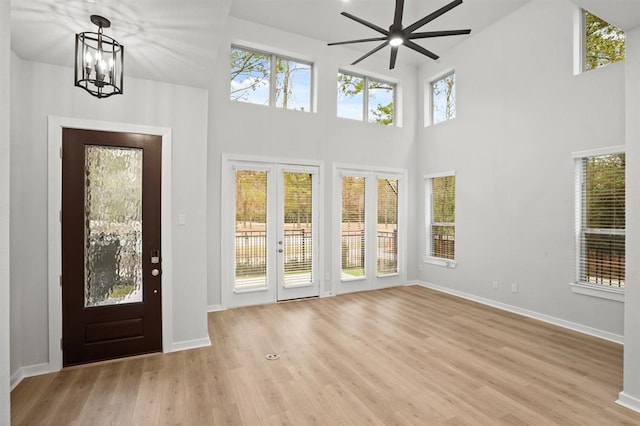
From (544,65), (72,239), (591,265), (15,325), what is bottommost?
(15,325)

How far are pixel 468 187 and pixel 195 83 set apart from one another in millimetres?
4555

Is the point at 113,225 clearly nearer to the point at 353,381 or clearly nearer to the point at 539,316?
the point at 353,381

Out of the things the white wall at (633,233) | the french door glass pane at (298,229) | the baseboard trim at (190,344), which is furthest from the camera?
the french door glass pane at (298,229)

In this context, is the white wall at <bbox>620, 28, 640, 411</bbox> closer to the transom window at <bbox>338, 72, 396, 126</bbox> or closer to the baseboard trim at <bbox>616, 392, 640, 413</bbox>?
the baseboard trim at <bbox>616, 392, 640, 413</bbox>

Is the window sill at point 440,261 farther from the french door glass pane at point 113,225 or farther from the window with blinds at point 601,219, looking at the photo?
the french door glass pane at point 113,225

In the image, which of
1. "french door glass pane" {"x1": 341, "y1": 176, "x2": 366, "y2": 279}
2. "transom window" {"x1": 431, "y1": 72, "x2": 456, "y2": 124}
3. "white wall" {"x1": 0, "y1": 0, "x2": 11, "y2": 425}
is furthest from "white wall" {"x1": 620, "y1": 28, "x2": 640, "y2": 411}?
"french door glass pane" {"x1": 341, "y1": 176, "x2": 366, "y2": 279}

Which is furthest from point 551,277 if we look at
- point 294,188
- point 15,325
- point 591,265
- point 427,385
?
point 15,325

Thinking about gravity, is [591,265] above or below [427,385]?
above

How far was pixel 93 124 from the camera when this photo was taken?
3064mm

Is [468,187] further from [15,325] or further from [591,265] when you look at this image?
[15,325]

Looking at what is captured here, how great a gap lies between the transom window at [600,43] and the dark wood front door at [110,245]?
5.32m

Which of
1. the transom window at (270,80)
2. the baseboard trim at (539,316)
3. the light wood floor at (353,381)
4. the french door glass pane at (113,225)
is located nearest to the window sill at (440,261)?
the baseboard trim at (539,316)

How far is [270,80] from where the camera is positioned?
5.33m

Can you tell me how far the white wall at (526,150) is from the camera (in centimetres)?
391
